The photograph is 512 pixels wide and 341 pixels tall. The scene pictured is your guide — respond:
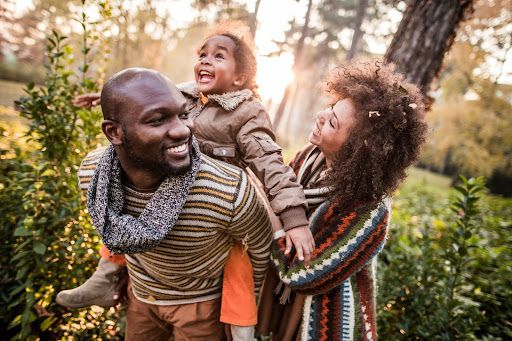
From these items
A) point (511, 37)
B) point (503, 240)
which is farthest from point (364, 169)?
point (511, 37)

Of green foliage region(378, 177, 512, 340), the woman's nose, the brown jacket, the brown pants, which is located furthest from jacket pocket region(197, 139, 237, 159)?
green foliage region(378, 177, 512, 340)

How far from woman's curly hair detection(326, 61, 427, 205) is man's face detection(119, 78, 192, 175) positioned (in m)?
0.84

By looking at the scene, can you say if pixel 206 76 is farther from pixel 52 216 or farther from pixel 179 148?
pixel 52 216

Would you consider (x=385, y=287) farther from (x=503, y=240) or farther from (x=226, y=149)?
(x=503, y=240)

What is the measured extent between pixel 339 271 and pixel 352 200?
1.19 feet

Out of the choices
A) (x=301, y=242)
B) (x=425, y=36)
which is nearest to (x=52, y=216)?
(x=301, y=242)

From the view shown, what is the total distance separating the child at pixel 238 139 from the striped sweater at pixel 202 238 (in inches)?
4.0

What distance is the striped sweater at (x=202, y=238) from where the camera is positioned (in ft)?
4.32

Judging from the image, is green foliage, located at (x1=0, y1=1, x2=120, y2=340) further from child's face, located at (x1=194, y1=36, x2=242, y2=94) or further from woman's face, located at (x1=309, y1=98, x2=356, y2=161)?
woman's face, located at (x1=309, y1=98, x2=356, y2=161)

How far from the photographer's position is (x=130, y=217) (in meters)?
1.23

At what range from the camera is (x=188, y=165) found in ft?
4.03

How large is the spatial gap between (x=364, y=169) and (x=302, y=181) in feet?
1.32

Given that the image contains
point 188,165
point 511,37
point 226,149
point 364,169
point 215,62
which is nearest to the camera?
point 188,165

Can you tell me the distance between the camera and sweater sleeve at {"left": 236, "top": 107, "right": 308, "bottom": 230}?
1520mm
